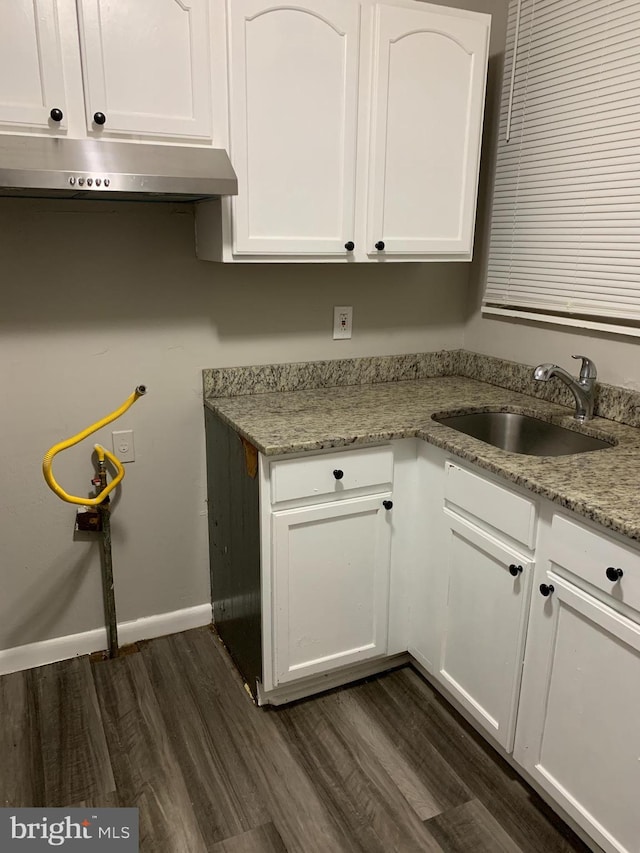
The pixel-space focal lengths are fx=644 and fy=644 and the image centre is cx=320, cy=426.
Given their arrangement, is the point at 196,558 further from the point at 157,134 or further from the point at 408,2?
the point at 408,2

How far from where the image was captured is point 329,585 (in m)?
1.96

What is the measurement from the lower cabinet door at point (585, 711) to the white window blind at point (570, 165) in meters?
0.93

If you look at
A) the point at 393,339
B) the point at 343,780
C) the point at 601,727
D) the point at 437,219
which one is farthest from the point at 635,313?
the point at 343,780

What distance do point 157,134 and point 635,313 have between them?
56.1 inches

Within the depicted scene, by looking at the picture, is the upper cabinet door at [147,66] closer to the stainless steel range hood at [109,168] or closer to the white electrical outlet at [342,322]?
the stainless steel range hood at [109,168]

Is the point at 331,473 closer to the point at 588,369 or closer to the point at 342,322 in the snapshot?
the point at 342,322

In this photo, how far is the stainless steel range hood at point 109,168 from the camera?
1.44 metres

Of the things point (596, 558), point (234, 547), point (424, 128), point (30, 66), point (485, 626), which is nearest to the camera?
point (596, 558)

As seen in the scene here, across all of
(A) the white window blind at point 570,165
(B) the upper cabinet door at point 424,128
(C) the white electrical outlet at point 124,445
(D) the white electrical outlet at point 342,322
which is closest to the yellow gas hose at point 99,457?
(C) the white electrical outlet at point 124,445

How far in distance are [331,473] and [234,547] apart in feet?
1.58

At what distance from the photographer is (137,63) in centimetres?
161

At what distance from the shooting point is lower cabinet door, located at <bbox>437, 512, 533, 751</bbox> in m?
Answer: 1.65

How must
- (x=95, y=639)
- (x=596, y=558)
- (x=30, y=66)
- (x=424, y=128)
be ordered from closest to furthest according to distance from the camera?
(x=596, y=558)
(x=30, y=66)
(x=424, y=128)
(x=95, y=639)

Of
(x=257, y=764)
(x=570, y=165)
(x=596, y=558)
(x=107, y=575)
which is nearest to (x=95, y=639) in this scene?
(x=107, y=575)
